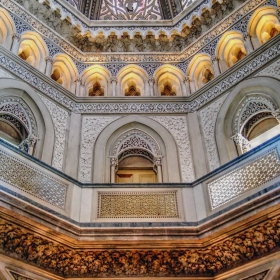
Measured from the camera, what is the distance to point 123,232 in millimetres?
5980

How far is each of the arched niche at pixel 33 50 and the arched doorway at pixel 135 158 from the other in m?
2.46

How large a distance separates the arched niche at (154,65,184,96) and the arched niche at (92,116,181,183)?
122 centimetres

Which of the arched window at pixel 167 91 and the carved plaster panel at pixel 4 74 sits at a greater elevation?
the arched window at pixel 167 91

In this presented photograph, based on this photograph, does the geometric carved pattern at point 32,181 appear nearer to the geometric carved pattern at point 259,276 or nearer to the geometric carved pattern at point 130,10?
the geometric carved pattern at point 259,276

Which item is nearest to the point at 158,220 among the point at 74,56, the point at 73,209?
the point at 73,209

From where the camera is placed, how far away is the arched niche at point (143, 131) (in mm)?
7773

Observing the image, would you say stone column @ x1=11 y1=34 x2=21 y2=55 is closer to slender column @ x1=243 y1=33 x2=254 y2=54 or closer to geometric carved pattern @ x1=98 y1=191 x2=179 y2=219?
geometric carved pattern @ x1=98 y1=191 x2=179 y2=219

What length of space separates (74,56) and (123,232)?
5134mm

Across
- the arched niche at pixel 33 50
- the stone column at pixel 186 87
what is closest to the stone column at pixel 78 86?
the arched niche at pixel 33 50

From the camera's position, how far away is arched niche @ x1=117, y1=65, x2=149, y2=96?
31.1ft

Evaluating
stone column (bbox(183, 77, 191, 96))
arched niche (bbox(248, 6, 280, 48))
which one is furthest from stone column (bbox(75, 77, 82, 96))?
arched niche (bbox(248, 6, 280, 48))

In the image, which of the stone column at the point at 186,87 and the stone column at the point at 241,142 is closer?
the stone column at the point at 241,142

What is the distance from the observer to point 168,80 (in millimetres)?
9734

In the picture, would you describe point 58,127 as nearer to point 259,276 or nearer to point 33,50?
point 33,50
